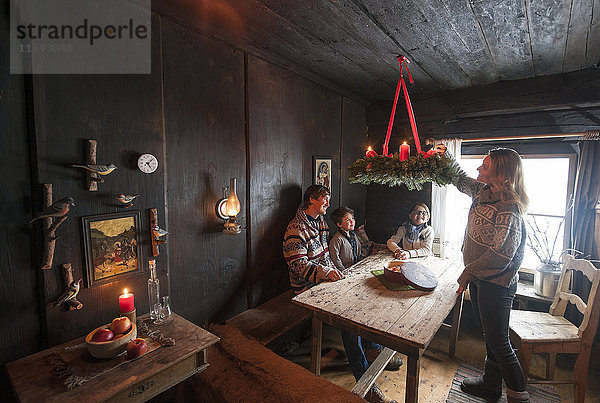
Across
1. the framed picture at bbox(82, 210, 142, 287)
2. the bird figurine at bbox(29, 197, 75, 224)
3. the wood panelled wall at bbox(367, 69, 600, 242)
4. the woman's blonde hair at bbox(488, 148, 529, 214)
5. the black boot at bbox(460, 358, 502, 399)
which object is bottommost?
the black boot at bbox(460, 358, 502, 399)

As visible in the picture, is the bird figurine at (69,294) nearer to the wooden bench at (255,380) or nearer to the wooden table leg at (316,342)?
the wooden bench at (255,380)

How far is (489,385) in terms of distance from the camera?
8.20ft

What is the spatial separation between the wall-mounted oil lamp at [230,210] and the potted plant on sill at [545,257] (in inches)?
130

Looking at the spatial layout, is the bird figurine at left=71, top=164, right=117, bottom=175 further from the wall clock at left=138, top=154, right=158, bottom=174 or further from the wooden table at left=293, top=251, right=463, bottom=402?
the wooden table at left=293, top=251, right=463, bottom=402

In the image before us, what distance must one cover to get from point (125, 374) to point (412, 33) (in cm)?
276

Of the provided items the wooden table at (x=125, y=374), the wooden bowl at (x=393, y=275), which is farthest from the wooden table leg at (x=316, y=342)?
the wooden table at (x=125, y=374)

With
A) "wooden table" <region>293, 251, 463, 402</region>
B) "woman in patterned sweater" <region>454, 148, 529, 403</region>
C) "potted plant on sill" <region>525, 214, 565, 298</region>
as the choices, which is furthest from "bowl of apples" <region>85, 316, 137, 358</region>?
"potted plant on sill" <region>525, 214, 565, 298</region>

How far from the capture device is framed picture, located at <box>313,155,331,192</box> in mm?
3426

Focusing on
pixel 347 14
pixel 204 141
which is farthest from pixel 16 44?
pixel 347 14

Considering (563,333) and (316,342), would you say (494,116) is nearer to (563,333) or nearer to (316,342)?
(563,333)

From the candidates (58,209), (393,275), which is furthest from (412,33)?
(58,209)

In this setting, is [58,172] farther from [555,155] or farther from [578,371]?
[555,155]

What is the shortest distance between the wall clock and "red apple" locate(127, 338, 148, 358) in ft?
3.25

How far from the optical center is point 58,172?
1561mm
